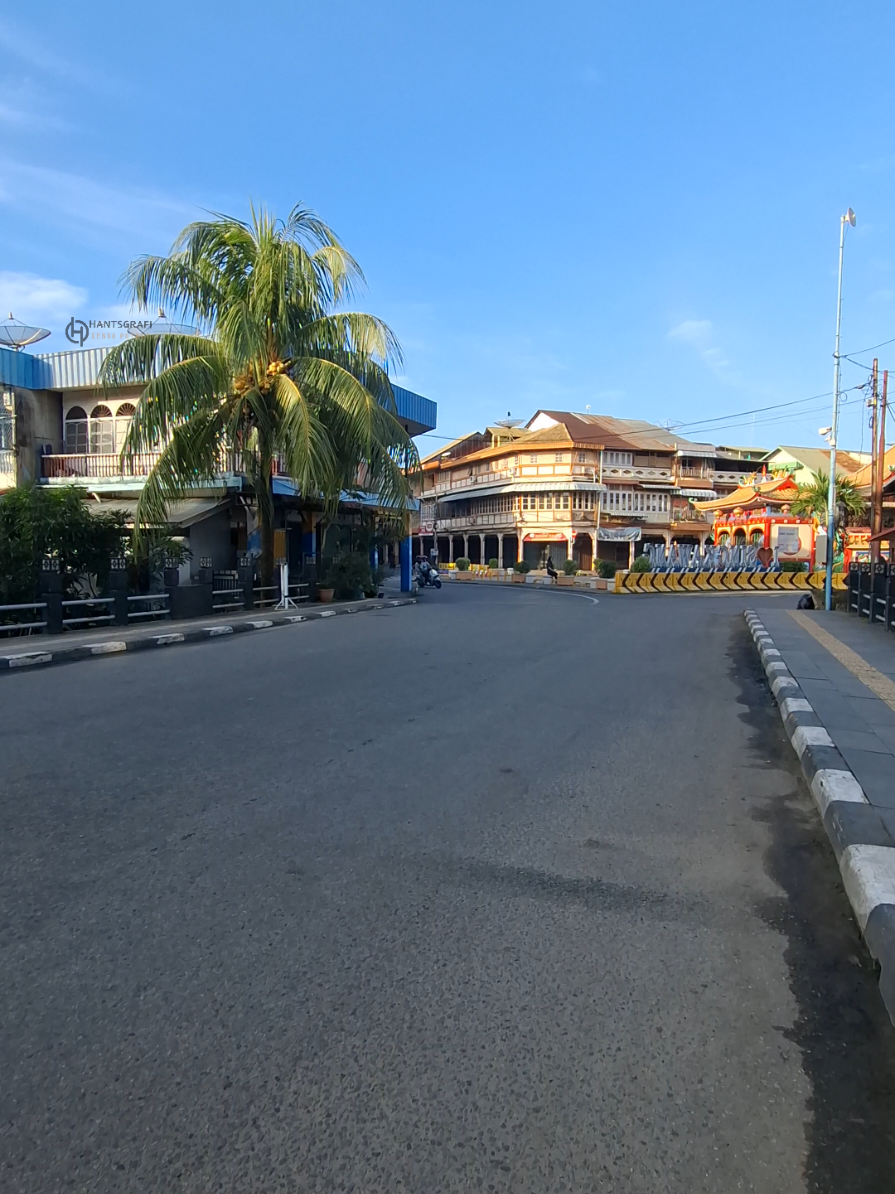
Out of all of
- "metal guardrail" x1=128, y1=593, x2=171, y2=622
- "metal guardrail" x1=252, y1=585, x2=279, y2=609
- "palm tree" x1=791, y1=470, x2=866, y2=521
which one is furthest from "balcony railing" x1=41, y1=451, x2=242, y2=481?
"palm tree" x1=791, y1=470, x2=866, y2=521

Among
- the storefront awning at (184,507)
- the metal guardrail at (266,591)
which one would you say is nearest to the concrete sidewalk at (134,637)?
the metal guardrail at (266,591)

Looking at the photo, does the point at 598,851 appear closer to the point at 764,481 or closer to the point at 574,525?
the point at 764,481

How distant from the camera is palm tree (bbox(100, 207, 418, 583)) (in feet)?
55.6

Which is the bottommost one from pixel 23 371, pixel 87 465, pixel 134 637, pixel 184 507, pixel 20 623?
pixel 134 637

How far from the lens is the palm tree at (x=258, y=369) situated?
667 inches


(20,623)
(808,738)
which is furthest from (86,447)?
(808,738)

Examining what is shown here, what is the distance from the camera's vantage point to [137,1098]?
2438mm

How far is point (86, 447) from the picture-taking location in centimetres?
2348

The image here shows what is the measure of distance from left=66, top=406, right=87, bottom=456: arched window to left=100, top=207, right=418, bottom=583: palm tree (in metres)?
6.16

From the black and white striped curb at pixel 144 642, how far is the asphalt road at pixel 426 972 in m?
4.77

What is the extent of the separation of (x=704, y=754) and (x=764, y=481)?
1755 inches

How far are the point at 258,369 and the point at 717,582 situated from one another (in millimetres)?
27464

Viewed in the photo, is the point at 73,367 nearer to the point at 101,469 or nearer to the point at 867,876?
the point at 101,469

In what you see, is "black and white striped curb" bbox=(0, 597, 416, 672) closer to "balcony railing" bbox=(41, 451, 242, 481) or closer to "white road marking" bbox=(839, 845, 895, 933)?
"balcony railing" bbox=(41, 451, 242, 481)
